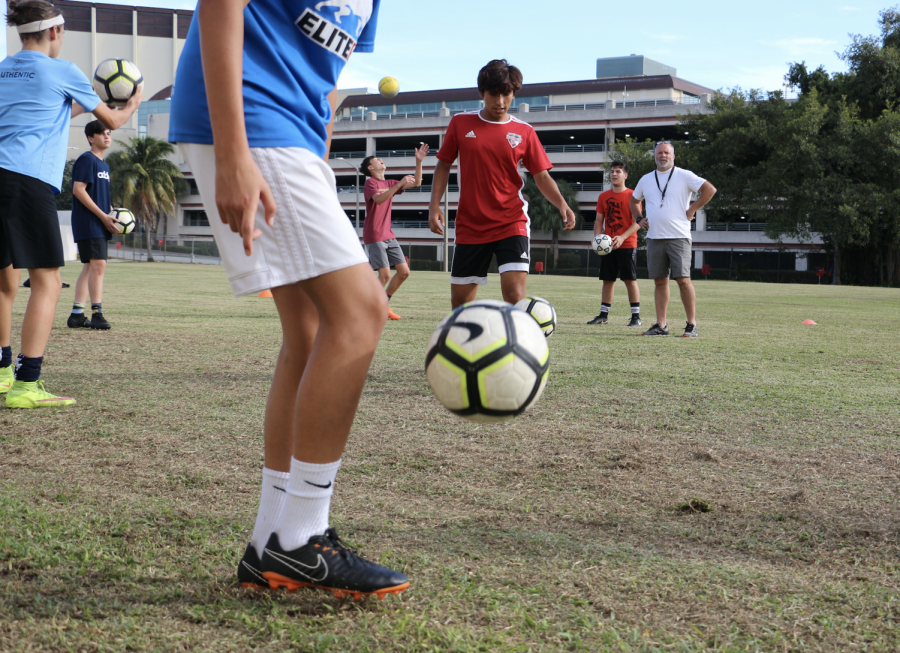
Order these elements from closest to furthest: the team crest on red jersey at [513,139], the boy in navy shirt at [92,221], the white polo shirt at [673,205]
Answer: the team crest on red jersey at [513,139] → the boy in navy shirt at [92,221] → the white polo shirt at [673,205]

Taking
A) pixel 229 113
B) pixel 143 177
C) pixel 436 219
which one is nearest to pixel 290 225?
pixel 229 113

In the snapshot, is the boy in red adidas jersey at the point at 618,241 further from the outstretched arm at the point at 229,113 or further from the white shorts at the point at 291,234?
the outstretched arm at the point at 229,113

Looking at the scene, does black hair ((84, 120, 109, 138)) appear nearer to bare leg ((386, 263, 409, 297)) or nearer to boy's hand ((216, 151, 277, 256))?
bare leg ((386, 263, 409, 297))

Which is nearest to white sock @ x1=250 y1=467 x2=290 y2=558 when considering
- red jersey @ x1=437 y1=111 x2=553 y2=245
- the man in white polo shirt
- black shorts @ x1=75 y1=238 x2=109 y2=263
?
red jersey @ x1=437 y1=111 x2=553 y2=245

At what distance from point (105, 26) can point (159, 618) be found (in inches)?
4766

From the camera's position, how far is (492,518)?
8.89 ft

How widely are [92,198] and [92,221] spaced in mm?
242

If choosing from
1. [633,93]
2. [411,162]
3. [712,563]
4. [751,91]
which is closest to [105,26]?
[411,162]

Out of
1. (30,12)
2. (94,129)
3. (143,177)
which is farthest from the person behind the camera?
(143,177)

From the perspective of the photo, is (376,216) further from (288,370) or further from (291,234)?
(291,234)

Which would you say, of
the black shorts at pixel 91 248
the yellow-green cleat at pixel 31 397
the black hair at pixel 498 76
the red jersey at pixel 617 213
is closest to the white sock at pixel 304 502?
the yellow-green cleat at pixel 31 397

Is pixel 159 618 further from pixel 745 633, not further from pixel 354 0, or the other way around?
pixel 354 0

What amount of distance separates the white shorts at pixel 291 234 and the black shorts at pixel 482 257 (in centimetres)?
377

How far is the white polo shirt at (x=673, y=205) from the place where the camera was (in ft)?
30.6
